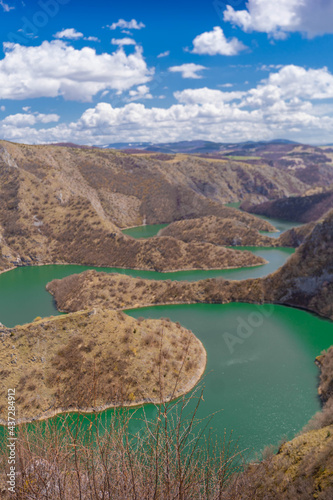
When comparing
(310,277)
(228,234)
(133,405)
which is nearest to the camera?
(133,405)

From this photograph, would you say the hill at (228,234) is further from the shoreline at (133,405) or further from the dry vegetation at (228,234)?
the shoreline at (133,405)

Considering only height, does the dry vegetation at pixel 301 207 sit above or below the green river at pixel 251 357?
above

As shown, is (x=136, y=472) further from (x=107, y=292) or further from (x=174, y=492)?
(x=107, y=292)

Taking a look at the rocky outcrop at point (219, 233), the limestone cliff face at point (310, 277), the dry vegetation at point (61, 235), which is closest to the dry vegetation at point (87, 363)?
the limestone cliff face at point (310, 277)

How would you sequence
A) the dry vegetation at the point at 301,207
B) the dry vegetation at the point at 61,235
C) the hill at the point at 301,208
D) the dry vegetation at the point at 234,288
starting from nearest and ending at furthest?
the dry vegetation at the point at 234,288 → the dry vegetation at the point at 61,235 → the hill at the point at 301,208 → the dry vegetation at the point at 301,207

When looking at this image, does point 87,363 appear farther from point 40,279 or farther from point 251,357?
point 40,279

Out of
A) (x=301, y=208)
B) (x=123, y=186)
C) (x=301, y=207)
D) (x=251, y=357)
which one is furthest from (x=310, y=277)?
(x=123, y=186)
